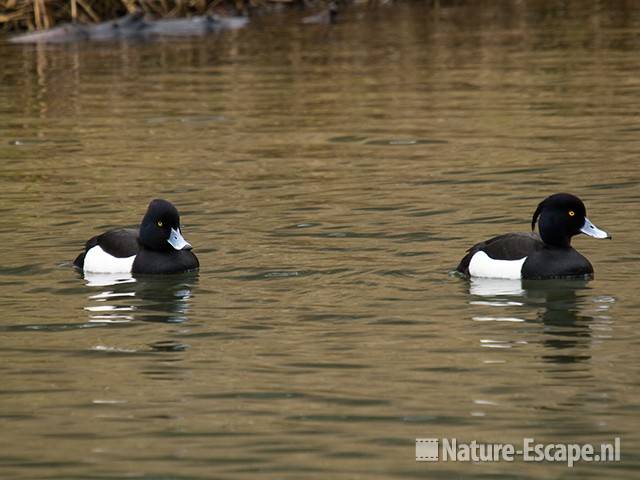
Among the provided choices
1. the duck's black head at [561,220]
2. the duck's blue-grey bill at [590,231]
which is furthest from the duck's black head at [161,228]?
the duck's blue-grey bill at [590,231]

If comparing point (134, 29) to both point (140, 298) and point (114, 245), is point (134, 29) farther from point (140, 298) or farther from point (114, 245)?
point (140, 298)

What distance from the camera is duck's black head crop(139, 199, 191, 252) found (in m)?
13.1

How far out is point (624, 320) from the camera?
1093 cm

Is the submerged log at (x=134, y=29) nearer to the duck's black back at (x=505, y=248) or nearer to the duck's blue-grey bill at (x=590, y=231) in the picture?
the duck's black back at (x=505, y=248)

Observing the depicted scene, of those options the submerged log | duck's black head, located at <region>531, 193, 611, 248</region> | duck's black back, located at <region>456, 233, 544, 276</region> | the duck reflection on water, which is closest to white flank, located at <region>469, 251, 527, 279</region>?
duck's black back, located at <region>456, 233, 544, 276</region>

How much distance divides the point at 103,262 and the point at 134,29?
20.7 meters

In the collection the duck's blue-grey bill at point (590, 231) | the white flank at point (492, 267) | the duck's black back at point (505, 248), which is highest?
the duck's blue-grey bill at point (590, 231)

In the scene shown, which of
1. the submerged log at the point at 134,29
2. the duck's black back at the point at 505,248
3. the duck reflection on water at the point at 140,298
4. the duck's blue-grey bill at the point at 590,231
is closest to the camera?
the duck reflection on water at the point at 140,298

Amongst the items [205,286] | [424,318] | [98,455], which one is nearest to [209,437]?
[98,455]

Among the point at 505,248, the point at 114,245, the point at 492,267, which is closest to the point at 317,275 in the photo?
the point at 492,267

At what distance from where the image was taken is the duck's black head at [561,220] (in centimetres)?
1247

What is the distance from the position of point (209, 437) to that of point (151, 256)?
15.7 ft

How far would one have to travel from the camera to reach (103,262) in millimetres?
13141

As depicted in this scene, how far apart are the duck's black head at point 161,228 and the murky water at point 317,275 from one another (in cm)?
34
